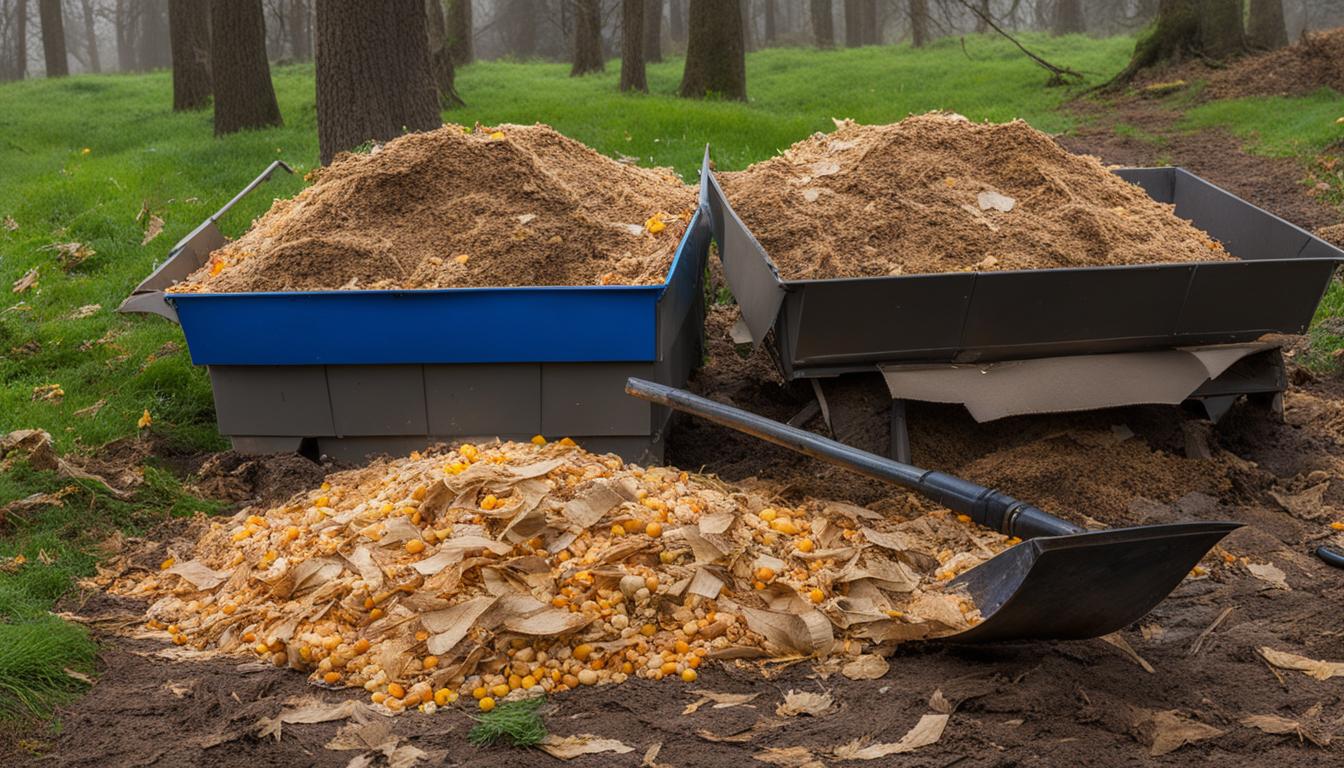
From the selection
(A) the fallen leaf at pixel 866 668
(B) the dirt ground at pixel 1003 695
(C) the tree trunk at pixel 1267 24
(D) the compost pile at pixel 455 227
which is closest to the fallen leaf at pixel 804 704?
(B) the dirt ground at pixel 1003 695

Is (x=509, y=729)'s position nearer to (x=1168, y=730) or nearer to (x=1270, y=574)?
(x=1168, y=730)

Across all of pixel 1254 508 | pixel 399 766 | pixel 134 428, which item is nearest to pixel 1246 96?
pixel 1254 508

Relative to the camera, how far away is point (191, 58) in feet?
50.7

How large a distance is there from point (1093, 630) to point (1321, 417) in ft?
9.28

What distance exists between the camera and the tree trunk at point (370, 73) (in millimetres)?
8070

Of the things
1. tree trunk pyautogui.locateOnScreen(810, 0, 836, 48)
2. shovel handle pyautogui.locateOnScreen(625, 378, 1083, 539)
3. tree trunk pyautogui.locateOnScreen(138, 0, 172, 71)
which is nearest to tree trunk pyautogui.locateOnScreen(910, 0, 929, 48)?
tree trunk pyautogui.locateOnScreen(810, 0, 836, 48)

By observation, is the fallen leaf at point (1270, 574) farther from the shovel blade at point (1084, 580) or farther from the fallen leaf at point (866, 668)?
the fallen leaf at point (866, 668)

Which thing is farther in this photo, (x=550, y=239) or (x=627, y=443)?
→ (x=550, y=239)

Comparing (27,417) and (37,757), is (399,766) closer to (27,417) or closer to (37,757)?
(37,757)

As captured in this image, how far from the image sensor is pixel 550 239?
5.27 metres

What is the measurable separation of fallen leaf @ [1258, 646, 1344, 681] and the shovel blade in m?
0.36

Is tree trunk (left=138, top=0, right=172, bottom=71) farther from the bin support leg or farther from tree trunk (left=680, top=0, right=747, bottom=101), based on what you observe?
the bin support leg

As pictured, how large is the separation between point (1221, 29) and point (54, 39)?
76.6 feet

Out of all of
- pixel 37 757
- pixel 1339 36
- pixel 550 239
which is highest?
pixel 1339 36
